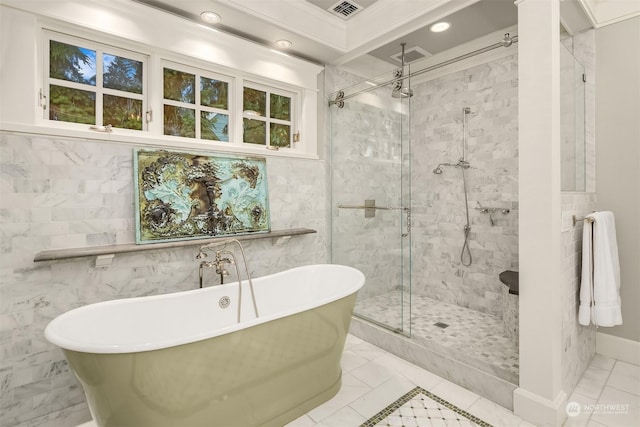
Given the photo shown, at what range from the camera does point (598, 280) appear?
1.89 meters

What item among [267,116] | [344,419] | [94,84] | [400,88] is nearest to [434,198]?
[400,88]

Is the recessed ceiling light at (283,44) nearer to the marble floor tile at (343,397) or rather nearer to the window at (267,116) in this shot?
the window at (267,116)

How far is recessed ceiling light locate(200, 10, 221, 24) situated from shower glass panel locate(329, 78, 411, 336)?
1267mm

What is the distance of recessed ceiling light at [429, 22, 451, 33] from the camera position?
2546 mm

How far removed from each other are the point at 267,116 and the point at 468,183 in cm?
214

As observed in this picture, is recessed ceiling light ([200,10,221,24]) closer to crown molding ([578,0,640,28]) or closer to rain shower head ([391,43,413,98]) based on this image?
rain shower head ([391,43,413,98])

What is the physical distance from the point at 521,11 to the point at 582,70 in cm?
105

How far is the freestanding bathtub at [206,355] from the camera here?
4.26 feet

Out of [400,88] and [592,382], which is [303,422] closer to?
[592,382]

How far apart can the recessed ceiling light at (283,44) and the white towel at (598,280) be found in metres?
2.62

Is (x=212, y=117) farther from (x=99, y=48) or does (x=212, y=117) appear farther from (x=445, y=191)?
(x=445, y=191)

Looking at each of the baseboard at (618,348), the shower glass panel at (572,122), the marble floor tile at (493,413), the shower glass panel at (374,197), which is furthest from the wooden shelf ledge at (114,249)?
the baseboard at (618,348)

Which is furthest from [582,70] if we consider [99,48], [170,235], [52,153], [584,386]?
[52,153]

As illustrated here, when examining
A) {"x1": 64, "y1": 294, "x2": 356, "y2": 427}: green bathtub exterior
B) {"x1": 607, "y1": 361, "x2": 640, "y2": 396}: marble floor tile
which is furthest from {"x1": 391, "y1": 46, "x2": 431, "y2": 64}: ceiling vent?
{"x1": 607, "y1": 361, "x2": 640, "y2": 396}: marble floor tile
